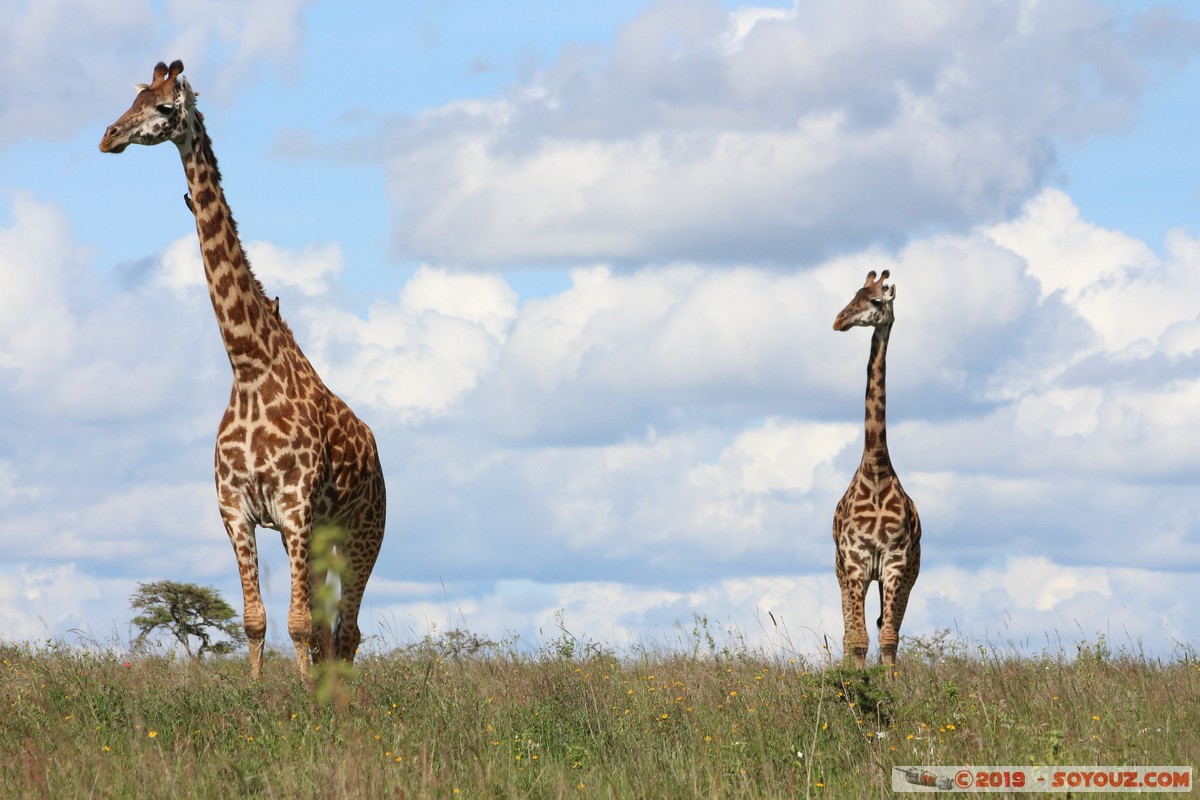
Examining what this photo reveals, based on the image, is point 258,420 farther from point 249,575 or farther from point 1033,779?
point 1033,779

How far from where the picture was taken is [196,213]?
11477 millimetres

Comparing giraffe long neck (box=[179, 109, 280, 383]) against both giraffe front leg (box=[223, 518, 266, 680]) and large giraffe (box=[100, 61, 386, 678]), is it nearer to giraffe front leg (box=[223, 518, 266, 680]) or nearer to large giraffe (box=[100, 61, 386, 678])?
large giraffe (box=[100, 61, 386, 678])

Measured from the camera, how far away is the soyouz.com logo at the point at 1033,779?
275 inches

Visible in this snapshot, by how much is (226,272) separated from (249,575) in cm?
270

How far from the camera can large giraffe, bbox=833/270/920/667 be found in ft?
44.7

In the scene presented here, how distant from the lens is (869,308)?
1435 centimetres

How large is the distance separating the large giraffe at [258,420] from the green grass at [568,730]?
38.7 inches

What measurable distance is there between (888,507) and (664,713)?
4888 millimetres

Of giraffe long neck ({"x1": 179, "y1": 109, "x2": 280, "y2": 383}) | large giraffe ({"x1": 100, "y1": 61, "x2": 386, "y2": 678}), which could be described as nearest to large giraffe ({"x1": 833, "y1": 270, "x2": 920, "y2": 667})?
large giraffe ({"x1": 100, "y1": 61, "x2": 386, "y2": 678})

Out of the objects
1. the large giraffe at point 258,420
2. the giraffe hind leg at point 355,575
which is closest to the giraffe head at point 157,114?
the large giraffe at point 258,420

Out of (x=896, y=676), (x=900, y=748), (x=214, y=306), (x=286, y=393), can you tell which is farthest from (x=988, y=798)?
(x=214, y=306)

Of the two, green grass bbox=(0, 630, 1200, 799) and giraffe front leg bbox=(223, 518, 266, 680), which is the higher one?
→ giraffe front leg bbox=(223, 518, 266, 680)

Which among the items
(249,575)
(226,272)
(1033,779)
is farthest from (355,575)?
(1033,779)

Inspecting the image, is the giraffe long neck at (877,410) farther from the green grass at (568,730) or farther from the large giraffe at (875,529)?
the green grass at (568,730)
